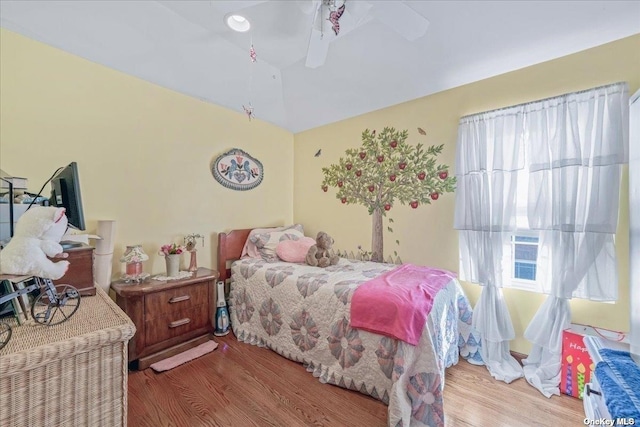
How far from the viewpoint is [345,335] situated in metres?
1.68

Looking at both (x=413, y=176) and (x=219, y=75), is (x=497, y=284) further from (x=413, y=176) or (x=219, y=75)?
(x=219, y=75)

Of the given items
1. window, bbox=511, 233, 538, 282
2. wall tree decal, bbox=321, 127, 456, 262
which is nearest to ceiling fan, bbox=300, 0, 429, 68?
wall tree decal, bbox=321, 127, 456, 262

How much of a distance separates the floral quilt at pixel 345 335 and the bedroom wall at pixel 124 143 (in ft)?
2.46

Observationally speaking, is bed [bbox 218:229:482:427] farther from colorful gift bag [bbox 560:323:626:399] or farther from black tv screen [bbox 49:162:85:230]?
black tv screen [bbox 49:162:85:230]

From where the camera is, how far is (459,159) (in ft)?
7.06

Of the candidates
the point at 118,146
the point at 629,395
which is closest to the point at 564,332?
the point at 629,395

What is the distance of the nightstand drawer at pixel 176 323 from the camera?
1.87m

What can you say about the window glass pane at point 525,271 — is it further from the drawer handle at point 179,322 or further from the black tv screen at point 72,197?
the black tv screen at point 72,197

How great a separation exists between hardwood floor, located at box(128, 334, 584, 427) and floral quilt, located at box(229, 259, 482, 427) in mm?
121

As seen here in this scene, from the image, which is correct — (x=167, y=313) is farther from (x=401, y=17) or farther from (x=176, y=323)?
(x=401, y=17)

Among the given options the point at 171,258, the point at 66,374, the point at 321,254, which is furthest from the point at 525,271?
the point at 171,258

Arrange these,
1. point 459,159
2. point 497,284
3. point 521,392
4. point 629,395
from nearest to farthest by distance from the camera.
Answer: point 629,395, point 521,392, point 497,284, point 459,159

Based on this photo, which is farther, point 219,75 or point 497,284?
point 219,75

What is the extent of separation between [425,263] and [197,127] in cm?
262
